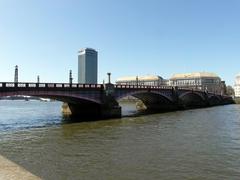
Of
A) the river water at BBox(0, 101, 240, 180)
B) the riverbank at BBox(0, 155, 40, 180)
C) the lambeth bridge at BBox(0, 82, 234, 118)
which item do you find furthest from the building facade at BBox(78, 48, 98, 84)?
the riverbank at BBox(0, 155, 40, 180)

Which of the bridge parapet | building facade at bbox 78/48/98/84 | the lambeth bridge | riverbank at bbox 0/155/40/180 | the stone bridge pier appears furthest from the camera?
building facade at bbox 78/48/98/84

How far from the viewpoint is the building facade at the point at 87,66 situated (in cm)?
14321

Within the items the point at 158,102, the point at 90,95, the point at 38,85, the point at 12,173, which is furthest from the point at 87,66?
the point at 12,173

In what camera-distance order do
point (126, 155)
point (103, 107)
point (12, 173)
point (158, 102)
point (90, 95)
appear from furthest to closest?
1. point (158, 102)
2. point (103, 107)
3. point (90, 95)
4. point (126, 155)
5. point (12, 173)

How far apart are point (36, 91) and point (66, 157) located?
81.5ft

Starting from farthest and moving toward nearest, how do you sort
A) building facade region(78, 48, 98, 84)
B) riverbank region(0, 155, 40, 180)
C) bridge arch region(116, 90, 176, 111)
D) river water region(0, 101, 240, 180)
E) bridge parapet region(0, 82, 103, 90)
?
building facade region(78, 48, 98, 84) → bridge arch region(116, 90, 176, 111) → bridge parapet region(0, 82, 103, 90) → river water region(0, 101, 240, 180) → riverbank region(0, 155, 40, 180)

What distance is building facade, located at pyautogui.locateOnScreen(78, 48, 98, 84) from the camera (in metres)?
143

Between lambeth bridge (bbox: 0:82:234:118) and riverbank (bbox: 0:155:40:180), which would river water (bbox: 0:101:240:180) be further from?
lambeth bridge (bbox: 0:82:234:118)

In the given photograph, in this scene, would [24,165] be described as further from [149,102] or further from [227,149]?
[149,102]

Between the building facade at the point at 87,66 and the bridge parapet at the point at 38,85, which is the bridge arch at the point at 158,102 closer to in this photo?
the bridge parapet at the point at 38,85

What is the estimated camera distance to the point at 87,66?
482ft

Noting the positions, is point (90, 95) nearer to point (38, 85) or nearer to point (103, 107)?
point (103, 107)

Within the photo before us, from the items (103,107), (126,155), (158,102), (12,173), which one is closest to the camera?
(12,173)

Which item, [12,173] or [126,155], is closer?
[12,173]
